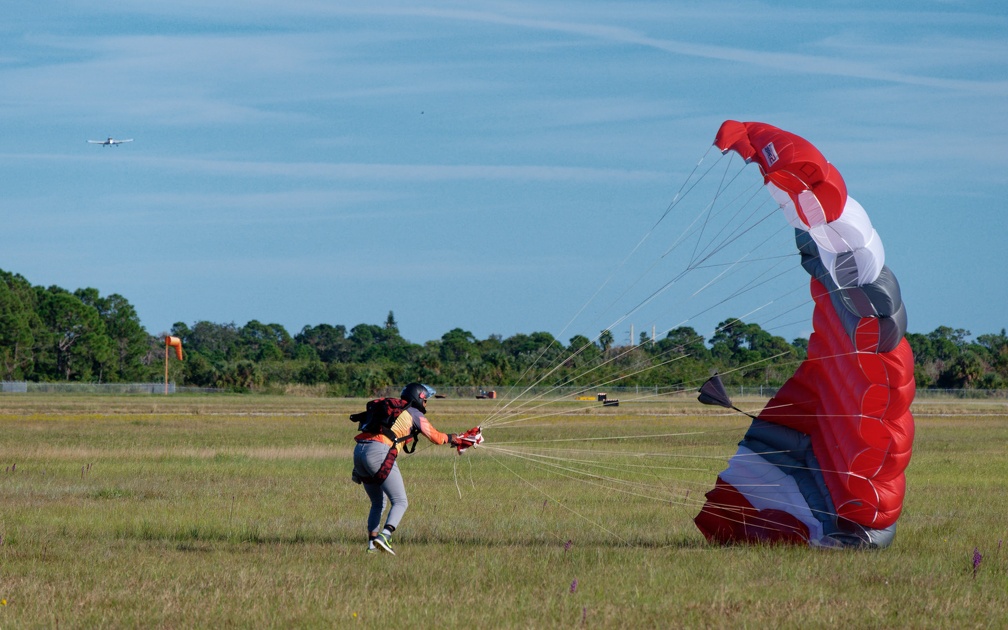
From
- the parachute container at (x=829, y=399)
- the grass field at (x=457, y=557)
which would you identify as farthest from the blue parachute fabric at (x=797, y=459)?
the grass field at (x=457, y=557)

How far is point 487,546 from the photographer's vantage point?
35.3 ft

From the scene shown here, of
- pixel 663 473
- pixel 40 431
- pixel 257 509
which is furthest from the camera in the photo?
pixel 40 431

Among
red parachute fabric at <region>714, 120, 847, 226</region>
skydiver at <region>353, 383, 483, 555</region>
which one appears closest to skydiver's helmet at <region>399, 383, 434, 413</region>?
skydiver at <region>353, 383, 483, 555</region>

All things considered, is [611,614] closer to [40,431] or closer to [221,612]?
[221,612]

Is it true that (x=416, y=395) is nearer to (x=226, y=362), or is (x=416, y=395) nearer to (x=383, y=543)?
(x=383, y=543)

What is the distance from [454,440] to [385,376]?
75.7m

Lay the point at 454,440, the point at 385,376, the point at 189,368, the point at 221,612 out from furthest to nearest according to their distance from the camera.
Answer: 1. the point at 189,368
2. the point at 385,376
3. the point at 454,440
4. the point at 221,612

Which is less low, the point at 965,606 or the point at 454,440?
the point at 454,440

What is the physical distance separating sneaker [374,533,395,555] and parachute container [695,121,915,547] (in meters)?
2.97

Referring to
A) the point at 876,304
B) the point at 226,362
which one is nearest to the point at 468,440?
the point at 876,304

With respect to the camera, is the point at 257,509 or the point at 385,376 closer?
the point at 257,509

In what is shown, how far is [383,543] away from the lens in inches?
395

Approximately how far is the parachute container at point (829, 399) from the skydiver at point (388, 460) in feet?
8.06

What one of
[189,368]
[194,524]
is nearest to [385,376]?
[189,368]
